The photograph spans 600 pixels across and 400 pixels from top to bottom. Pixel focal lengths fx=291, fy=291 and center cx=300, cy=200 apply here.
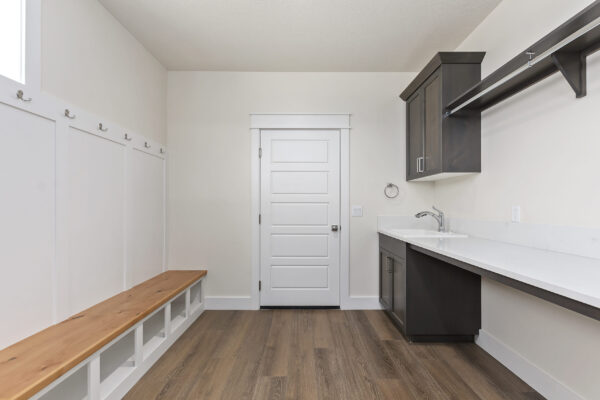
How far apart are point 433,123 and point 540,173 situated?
96cm

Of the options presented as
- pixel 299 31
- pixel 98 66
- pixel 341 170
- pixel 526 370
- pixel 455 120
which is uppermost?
pixel 299 31

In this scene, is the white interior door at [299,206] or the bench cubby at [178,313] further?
the white interior door at [299,206]

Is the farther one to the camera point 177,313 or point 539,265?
point 177,313

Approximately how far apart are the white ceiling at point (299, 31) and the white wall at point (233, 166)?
7.9 inches

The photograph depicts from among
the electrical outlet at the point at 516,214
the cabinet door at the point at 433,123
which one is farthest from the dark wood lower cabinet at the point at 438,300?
the cabinet door at the point at 433,123

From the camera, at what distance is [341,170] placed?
3289 mm

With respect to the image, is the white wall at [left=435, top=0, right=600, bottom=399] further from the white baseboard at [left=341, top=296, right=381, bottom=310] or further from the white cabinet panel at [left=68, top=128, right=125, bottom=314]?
the white cabinet panel at [left=68, top=128, right=125, bottom=314]

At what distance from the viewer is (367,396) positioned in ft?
5.86

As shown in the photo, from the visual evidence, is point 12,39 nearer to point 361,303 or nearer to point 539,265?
point 539,265

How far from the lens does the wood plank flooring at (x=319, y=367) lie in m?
1.83

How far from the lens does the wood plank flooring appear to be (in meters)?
1.83

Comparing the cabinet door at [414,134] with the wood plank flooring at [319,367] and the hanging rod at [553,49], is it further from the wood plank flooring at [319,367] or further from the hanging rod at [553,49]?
the wood plank flooring at [319,367]

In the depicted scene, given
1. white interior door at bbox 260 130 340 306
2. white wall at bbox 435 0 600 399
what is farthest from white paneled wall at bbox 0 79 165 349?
white wall at bbox 435 0 600 399

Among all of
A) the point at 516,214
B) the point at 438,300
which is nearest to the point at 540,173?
the point at 516,214
